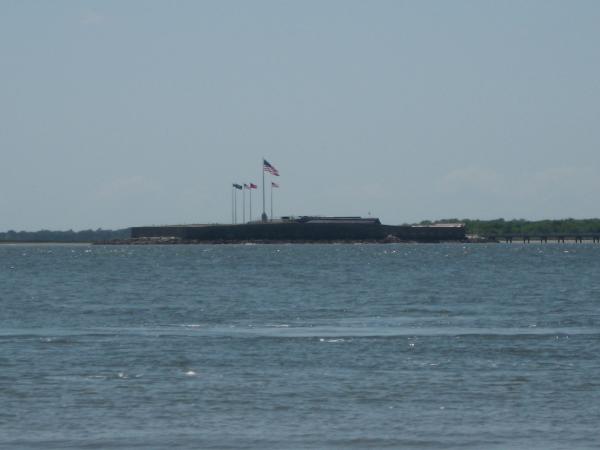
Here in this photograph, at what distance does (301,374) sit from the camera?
28156 millimetres

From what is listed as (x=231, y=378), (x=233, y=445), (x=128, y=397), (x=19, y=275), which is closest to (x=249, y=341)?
(x=231, y=378)

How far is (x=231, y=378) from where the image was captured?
27469 millimetres

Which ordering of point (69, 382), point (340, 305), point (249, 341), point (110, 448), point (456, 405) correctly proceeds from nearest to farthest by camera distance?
point (110, 448) → point (456, 405) → point (69, 382) → point (249, 341) → point (340, 305)

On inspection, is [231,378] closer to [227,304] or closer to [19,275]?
[227,304]

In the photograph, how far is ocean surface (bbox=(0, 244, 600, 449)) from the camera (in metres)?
21.4

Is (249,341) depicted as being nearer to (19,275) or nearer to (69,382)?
(69,382)

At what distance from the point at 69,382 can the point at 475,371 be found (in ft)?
29.2

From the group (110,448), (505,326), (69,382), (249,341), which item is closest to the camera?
(110,448)

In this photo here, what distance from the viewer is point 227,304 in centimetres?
5331

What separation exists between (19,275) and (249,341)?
59084 millimetres

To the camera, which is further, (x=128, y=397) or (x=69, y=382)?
(x=69, y=382)

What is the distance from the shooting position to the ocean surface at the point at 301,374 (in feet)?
70.3

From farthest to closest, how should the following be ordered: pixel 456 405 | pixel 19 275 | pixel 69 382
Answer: pixel 19 275 → pixel 69 382 → pixel 456 405

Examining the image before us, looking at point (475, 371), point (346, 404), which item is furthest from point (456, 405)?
point (475, 371)
